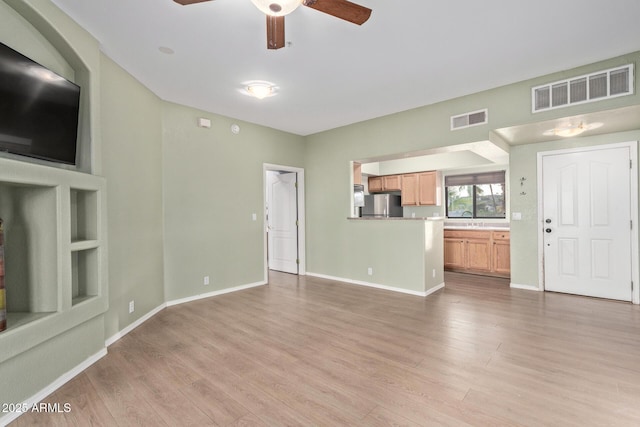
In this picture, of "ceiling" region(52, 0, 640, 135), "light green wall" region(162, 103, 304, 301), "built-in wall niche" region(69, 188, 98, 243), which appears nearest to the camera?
"ceiling" region(52, 0, 640, 135)

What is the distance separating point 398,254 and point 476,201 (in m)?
2.97

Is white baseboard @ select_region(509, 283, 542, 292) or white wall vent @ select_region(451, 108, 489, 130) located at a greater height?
white wall vent @ select_region(451, 108, 489, 130)

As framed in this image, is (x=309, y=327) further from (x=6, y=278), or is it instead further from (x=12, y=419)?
(x=6, y=278)

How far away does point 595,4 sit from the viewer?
90.0 inches

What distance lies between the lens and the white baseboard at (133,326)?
2918mm

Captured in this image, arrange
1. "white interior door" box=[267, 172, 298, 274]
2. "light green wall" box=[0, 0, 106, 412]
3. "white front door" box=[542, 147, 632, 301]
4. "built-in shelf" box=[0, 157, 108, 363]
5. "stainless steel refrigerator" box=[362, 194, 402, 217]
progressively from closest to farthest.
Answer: "light green wall" box=[0, 0, 106, 412]
"built-in shelf" box=[0, 157, 108, 363]
"white front door" box=[542, 147, 632, 301]
"white interior door" box=[267, 172, 298, 274]
"stainless steel refrigerator" box=[362, 194, 402, 217]

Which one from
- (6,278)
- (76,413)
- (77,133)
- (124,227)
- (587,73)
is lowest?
(76,413)

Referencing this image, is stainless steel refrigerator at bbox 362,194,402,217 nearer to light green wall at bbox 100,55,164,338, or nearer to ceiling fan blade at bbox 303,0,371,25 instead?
light green wall at bbox 100,55,164,338

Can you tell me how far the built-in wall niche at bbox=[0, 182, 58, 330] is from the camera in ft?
7.07

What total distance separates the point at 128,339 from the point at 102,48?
9.21ft

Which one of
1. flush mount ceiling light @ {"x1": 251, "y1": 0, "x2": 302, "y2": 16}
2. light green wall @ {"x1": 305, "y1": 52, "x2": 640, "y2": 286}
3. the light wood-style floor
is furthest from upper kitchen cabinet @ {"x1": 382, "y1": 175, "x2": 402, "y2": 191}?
flush mount ceiling light @ {"x1": 251, "y1": 0, "x2": 302, "y2": 16}

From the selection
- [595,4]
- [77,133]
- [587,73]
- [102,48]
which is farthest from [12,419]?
[587,73]

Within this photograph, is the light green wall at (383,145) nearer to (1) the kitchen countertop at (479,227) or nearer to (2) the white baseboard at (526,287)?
(2) the white baseboard at (526,287)

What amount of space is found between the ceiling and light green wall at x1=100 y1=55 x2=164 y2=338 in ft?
1.00
